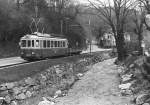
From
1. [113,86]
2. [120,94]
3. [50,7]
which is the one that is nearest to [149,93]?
[120,94]

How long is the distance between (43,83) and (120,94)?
290 inches

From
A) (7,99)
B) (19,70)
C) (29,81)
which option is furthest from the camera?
(19,70)

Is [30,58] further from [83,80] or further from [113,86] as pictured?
[113,86]

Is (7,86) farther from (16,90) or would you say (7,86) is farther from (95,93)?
(95,93)

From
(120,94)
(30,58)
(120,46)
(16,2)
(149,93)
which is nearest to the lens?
(149,93)

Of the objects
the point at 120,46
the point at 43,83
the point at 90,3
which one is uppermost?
the point at 90,3

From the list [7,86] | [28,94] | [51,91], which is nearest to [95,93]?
[51,91]

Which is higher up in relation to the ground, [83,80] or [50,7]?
[50,7]

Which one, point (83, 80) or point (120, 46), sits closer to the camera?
point (83, 80)

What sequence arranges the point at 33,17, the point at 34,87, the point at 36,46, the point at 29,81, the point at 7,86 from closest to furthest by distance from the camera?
1. the point at 7,86
2. the point at 34,87
3. the point at 29,81
4. the point at 36,46
5. the point at 33,17

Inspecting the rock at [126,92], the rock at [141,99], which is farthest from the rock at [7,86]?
the rock at [141,99]

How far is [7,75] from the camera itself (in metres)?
19.1

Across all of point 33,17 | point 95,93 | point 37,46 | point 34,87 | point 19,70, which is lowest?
point 34,87

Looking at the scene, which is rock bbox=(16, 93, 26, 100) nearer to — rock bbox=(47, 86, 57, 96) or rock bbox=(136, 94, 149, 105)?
rock bbox=(47, 86, 57, 96)
